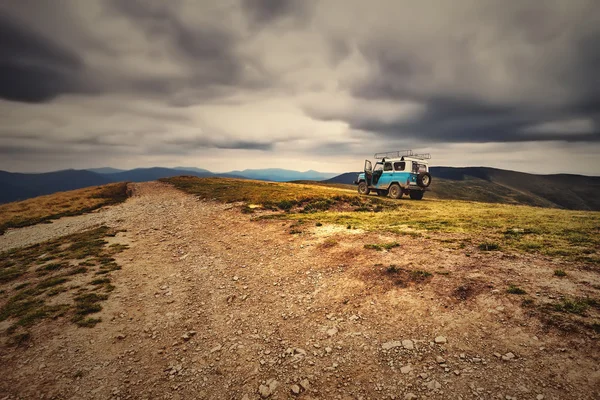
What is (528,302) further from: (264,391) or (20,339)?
(20,339)

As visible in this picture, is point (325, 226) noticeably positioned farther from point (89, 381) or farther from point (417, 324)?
point (89, 381)

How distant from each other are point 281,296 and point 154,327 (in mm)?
4091

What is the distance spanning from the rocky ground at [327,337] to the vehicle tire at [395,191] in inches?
767

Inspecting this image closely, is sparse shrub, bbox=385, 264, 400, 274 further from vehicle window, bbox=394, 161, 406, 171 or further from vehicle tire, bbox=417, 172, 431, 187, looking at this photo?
vehicle tire, bbox=417, 172, 431, 187

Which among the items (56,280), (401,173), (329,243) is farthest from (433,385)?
(401,173)

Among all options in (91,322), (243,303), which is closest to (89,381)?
(91,322)

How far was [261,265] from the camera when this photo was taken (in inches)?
456

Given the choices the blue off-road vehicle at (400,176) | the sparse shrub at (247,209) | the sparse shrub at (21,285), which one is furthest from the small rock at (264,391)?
the blue off-road vehicle at (400,176)

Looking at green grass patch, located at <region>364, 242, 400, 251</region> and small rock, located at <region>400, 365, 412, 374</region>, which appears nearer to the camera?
small rock, located at <region>400, 365, 412, 374</region>

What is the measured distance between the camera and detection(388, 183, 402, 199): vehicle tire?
2982 cm

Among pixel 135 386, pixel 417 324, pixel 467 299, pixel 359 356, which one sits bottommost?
pixel 135 386

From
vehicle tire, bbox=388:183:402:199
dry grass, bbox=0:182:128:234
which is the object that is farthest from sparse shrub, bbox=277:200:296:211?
dry grass, bbox=0:182:128:234

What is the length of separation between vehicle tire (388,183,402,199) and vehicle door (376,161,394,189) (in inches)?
24.0

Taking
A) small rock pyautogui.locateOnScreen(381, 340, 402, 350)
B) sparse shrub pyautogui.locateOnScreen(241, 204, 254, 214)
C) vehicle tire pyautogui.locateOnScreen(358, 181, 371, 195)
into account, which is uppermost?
vehicle tire pyautogui.locateOnScreen(358, 181, 371, 195)
